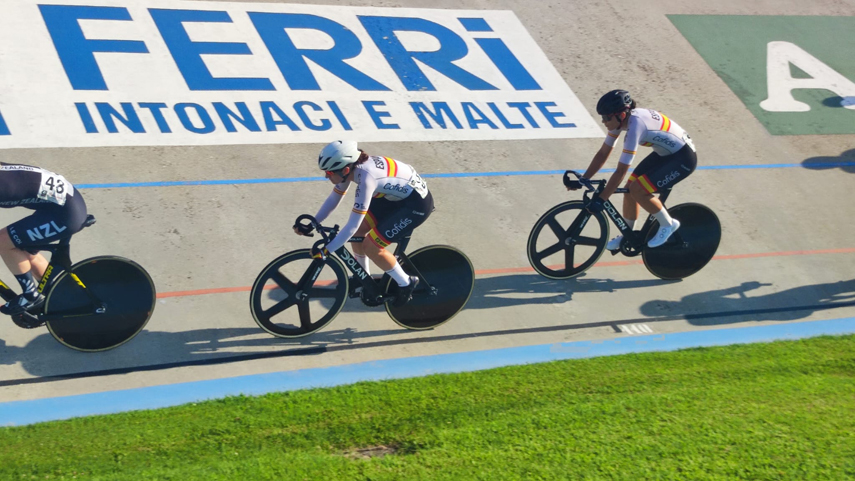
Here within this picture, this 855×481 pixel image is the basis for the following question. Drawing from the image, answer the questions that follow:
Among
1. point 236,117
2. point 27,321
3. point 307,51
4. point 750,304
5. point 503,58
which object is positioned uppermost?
point 307,51

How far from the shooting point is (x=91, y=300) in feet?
20.3

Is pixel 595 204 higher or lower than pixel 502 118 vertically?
lower

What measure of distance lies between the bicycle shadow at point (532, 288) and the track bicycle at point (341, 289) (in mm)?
602

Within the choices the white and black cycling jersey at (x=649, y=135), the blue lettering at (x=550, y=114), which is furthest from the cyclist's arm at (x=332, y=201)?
the blue lettering at (x=550, y=114)

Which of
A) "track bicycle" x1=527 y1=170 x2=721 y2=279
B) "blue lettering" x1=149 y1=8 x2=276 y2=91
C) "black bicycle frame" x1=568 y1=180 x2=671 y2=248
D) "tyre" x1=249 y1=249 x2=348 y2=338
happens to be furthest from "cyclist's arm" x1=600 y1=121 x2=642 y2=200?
"blue lettering" x1=149 y1=8 x2=276 y2=91

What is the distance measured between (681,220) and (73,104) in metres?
7.42

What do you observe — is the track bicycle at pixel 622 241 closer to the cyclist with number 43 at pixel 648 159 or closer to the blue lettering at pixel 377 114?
the cyclist with number 43 at pixel 648 159

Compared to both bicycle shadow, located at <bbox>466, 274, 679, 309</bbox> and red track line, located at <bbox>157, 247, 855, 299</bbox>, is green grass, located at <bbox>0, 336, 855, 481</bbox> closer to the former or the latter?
bicycle shadow, located at <bbox>466, 274, 679, 309</bbox>

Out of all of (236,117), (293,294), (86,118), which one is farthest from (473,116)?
(293,294)

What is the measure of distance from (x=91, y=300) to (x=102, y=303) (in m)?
0.09

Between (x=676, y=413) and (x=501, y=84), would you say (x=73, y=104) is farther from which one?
(x=676, y=413)

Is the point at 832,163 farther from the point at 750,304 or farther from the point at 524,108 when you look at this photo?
the point at 524,108

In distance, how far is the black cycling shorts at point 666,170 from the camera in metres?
7.53

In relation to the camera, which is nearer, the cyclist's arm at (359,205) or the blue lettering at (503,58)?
the cyclist's arm at (359,205)
